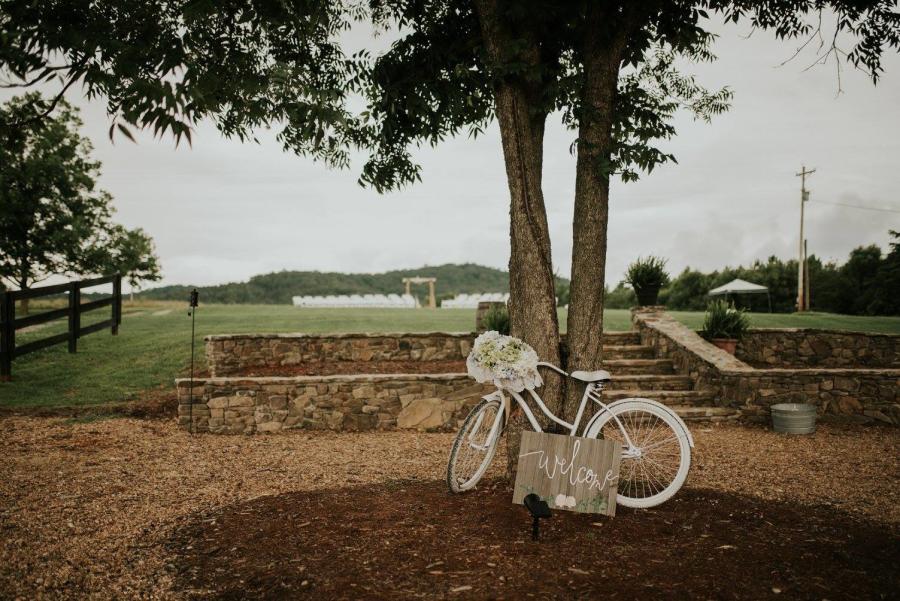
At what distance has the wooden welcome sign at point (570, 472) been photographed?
428 centimetres

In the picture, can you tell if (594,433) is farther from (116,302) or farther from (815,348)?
(116,302)

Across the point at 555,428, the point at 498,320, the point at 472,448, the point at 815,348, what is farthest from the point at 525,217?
the point at 815,348

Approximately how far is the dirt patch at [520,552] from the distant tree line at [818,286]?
3109cm

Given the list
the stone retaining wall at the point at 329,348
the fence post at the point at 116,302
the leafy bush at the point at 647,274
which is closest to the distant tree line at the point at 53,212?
the fence post at the point at 116,302

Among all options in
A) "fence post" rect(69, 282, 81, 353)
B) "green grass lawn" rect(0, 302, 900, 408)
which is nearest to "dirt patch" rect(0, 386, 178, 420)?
"green grass lawn" rect(0, 302, 900, 408)

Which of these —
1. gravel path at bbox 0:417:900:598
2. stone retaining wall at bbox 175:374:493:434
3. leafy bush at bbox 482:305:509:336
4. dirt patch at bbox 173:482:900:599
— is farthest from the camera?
leafy bush at bbox 482:305:509:336

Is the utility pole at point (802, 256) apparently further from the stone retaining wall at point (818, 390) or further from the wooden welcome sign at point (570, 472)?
the wooden welcome sign at point (570, 472)

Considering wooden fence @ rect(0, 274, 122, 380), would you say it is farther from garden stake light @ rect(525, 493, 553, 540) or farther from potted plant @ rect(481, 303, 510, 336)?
garden stake light @ rect(525, 493, 553, 540)

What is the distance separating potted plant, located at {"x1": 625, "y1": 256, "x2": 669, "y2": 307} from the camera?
12.2 metres

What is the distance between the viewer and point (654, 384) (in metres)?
9.75

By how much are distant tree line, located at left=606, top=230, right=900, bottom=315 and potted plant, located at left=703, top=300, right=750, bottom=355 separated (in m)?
23.1

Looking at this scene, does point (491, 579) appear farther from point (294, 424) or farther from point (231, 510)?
point (294, 424)

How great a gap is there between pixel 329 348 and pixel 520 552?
7980 millimetres

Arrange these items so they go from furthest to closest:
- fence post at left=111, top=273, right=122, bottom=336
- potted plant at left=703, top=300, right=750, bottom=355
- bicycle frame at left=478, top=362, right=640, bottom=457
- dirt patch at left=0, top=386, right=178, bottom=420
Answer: fence post at left=111, top=273, right=122, bottom=336
potted plant at left=703, top=300, right=750, bottom=355
dirt patch at left=0, top=386, right=178, bottom=420
bicycle frame at left=478, top=362, right=640, bottom=457
